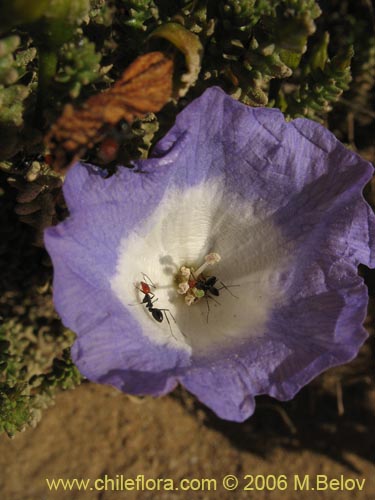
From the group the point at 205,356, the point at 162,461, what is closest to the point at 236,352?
the point at 205,356

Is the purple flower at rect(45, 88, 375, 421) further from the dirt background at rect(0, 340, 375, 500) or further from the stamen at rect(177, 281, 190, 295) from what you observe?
the dirt background at rect(0, 340, 375, 500)

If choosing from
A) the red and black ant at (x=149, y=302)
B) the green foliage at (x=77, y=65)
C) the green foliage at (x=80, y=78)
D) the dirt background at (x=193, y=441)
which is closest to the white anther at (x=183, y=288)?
the red and black ant at (x=149, y=302)

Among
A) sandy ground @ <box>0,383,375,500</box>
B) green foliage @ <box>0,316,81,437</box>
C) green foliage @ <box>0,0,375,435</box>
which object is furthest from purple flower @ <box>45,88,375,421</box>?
sandy ground @ <box>0,383,375,500</box>

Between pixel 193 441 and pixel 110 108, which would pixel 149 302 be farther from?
pixel 193 441

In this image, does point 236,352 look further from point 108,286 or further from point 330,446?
point 330,446

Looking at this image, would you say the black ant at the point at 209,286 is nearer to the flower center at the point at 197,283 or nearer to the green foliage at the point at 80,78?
the flower center at the point at 197,283
